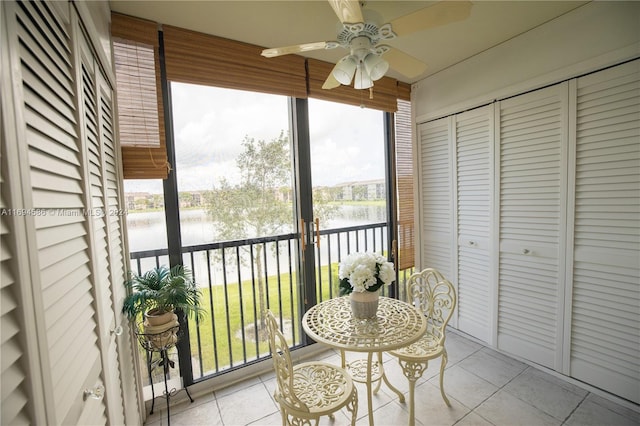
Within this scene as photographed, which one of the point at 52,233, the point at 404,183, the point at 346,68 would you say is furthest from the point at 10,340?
the point at 404,183

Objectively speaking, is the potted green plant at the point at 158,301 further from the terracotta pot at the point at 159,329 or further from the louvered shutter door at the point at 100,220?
the louvered shutter door at the point at 100,220

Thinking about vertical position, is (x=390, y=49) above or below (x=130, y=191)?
above

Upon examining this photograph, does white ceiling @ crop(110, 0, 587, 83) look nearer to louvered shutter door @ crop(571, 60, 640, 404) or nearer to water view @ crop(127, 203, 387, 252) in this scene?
louvered shutter door @ crop(571, 60, 640, 404)

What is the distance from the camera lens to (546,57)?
6.33 feet

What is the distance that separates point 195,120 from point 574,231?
112 inches

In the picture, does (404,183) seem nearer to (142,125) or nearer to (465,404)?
(465,404)

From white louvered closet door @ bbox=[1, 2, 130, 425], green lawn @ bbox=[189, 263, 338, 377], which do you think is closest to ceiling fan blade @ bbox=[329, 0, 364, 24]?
white louvered closet door @ bbox=[1, 2, 130, 425]

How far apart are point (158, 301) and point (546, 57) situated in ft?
10.2

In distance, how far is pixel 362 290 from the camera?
1.51 metres

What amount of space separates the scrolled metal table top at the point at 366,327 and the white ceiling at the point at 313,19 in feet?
5.43

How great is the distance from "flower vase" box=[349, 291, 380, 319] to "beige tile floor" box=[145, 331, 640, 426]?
759mm

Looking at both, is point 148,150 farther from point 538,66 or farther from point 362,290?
point 538,66

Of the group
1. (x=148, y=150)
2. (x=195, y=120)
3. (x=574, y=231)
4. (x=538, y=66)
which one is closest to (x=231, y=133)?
(x=195, y=120)

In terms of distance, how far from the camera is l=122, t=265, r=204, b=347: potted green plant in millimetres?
1507
